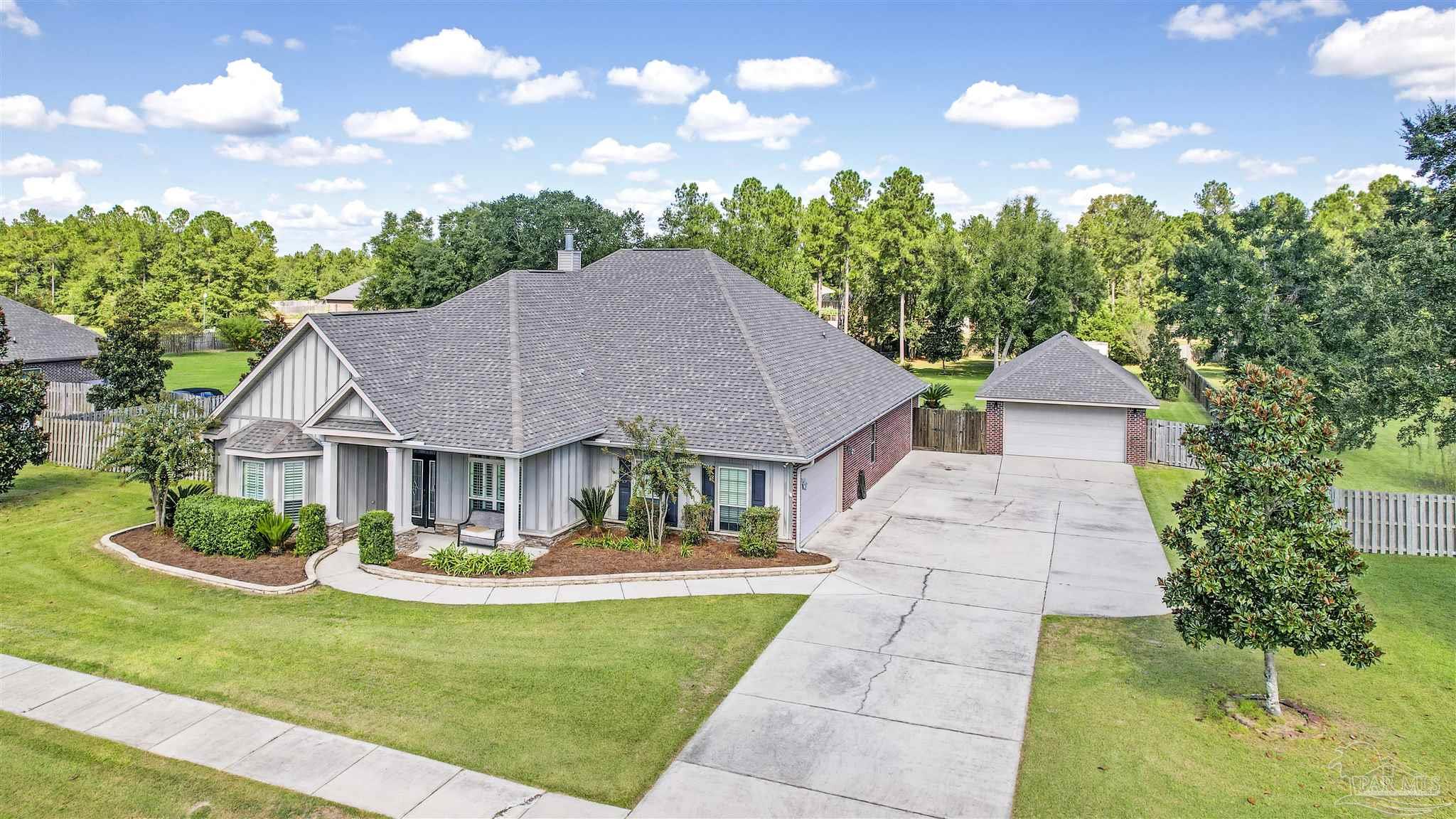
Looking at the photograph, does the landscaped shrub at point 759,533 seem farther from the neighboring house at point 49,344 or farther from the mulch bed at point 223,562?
the neighboring house at point 49,344

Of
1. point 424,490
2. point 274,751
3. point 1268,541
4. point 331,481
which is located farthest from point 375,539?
point 1268,541

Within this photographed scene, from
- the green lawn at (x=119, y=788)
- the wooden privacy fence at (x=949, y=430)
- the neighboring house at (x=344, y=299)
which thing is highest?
the neighboring house at (x=344, y=299)

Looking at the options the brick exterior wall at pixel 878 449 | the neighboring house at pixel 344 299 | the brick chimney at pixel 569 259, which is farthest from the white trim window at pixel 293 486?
the neighboring house at pixel 344 299

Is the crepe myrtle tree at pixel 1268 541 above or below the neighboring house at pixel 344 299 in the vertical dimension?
below

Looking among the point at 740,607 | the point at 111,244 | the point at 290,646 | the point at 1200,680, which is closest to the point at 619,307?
the point at 740,607

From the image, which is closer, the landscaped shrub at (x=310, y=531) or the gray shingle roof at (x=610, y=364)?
the landscaped shrub at (x=310, y=531)

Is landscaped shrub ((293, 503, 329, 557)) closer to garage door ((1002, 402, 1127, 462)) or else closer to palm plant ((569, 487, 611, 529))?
palm plant ((569, 487, 611, 529))

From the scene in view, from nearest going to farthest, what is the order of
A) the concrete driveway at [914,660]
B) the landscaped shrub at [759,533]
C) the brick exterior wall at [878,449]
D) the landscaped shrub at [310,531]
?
the concrete driveway at [914,660] < the landscaped shrub at [310,531] < the landscaped shrub at [759,533] < the brick exterior wall at [878,449]

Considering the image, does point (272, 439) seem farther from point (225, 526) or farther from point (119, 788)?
A: point (119, 788)

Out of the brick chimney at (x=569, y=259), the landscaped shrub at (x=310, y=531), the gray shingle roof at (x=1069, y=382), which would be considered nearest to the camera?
the landscaped shrub at (x=310, y=531)
